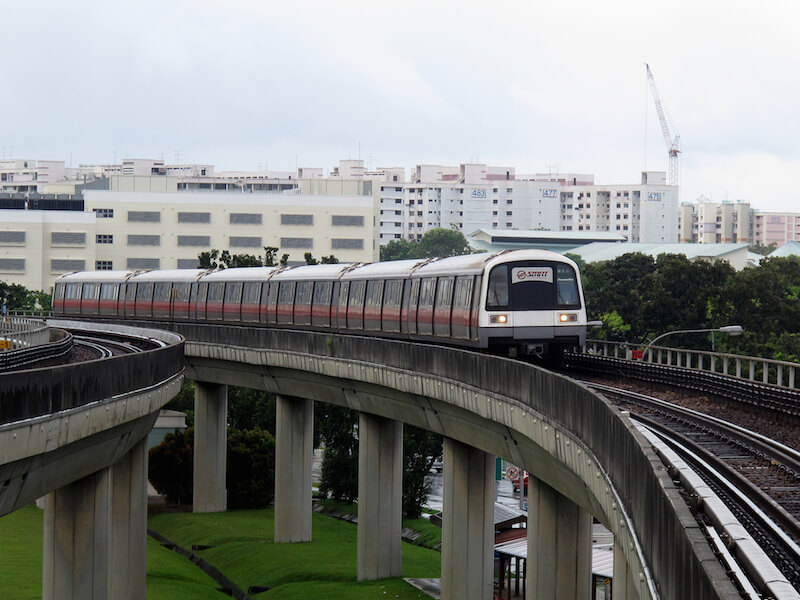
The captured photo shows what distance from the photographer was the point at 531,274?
3591 centimetres

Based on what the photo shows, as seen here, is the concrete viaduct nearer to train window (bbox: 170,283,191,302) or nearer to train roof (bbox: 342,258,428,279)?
train roof (bbox: 342,258,428,279)

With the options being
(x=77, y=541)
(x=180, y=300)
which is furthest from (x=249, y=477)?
(x=77, y=541)

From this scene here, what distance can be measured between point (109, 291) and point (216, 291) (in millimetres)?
12952

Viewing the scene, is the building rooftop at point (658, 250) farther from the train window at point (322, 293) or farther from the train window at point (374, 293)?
the train window at point (374, 293)

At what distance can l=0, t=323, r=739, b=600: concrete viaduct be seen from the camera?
13.9m

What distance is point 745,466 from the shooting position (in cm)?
1995

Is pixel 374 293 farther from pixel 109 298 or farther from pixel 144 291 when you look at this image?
Result: pixel 109 298

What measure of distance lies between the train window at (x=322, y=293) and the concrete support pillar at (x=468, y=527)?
1431 centimetres

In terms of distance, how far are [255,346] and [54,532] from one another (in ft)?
61.1

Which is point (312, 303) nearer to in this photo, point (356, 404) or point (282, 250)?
point (356, 404)

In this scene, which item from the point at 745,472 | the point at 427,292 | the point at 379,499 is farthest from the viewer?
the point at 379,499

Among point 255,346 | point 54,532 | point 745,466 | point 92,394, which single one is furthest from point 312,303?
point 745,466

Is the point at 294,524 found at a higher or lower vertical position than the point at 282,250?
lower

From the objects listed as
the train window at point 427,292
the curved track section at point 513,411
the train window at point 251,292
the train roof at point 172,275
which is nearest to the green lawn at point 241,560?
the curved track section at point 513,411
